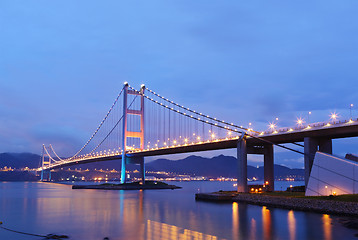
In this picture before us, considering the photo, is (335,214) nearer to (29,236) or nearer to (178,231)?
(178,231)

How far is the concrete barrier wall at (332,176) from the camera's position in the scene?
106ft

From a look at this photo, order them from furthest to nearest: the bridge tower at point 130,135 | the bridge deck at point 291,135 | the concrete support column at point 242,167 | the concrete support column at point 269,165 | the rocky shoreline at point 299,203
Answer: the bridge tower at point 130,135
the concrete support column at point 269,165
the concrete support column at point 242,167
the bridge deck at point 291,135
the rocky shoreline at point 299,203

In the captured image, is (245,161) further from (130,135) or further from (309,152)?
(130,135)

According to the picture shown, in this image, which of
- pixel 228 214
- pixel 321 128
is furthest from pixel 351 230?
pixel 321 128

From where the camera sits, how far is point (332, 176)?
33.9m

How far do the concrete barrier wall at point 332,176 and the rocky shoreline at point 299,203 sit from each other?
1.99 metres

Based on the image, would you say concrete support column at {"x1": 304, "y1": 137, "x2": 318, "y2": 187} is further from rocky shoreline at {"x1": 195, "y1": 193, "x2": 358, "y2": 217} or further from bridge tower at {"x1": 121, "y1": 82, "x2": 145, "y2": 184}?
bridge tower at {"x1": 121, "y1": 82, "x2": 145, "y2": 184}

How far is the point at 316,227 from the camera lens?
84.0ft

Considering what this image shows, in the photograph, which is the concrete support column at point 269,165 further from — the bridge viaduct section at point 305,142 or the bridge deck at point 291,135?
the bridge deck at point 291,135

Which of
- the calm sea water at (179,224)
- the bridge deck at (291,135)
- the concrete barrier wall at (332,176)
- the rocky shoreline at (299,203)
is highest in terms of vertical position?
the bridge deck at (291,135)

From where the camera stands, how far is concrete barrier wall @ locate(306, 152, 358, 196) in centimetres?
3231

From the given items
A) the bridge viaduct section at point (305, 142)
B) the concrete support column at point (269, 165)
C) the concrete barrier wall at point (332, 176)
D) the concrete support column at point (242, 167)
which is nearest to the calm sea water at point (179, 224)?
the concrete barrier wall at point (332, 176)

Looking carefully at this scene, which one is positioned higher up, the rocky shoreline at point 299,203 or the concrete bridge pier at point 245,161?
the concrete bridge pier at point 245,161

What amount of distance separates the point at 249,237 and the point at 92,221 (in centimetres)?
1335
